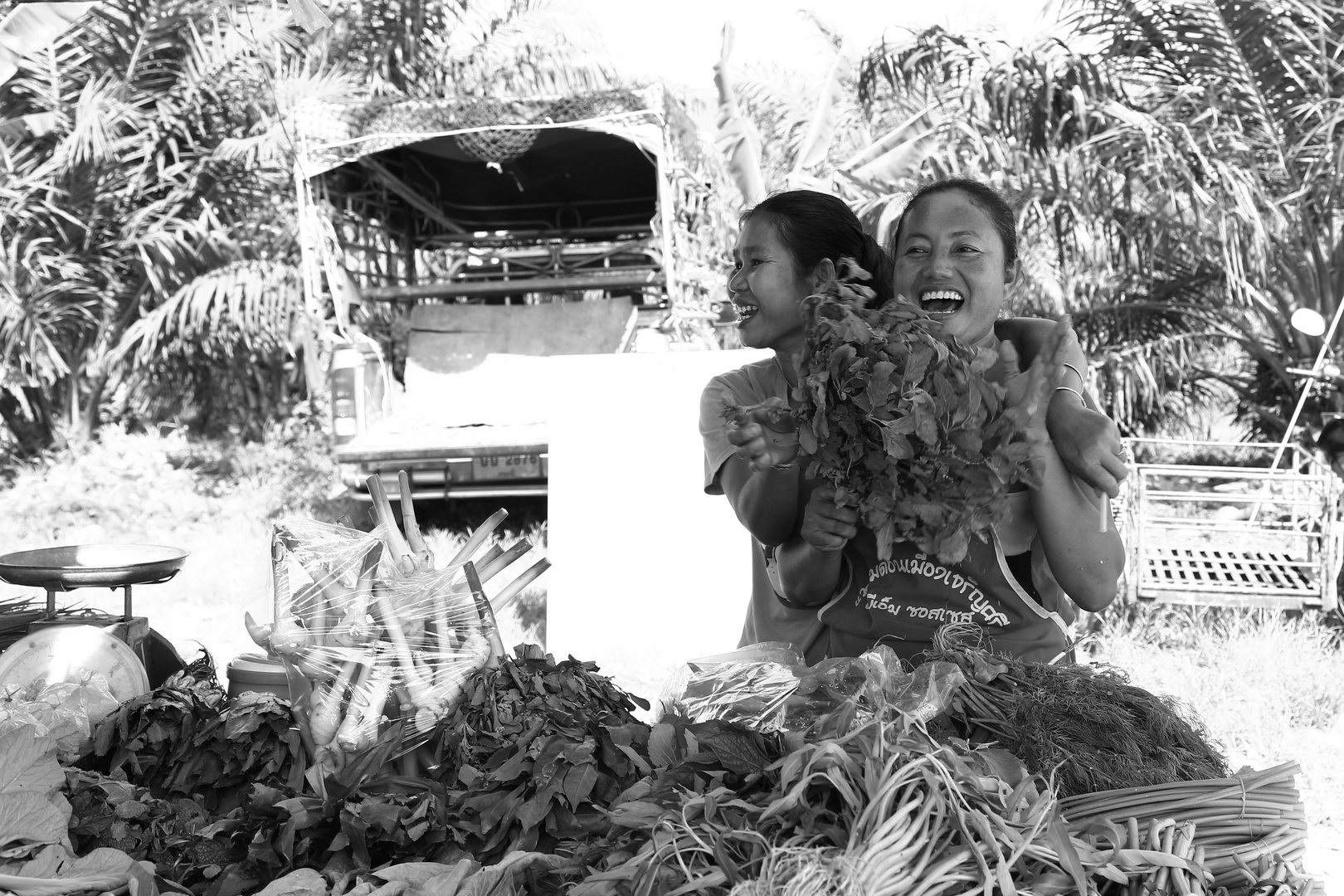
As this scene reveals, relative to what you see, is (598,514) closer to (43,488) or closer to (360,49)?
(43,488)

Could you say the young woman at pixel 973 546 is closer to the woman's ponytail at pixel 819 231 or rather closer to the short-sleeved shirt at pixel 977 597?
the short-sleeved shirt at pixel 977 597

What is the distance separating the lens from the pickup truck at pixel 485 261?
23.2 ft

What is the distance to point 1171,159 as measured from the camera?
19.7ft

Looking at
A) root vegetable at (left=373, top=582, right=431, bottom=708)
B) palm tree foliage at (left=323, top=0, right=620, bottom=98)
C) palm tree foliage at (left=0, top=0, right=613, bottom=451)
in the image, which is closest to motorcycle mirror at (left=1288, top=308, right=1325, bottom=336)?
root vegetable at (left=373, top=582, right=431, bottom=708)

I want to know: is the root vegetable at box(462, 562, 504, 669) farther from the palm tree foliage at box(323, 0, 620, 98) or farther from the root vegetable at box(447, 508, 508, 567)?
the palm tree foliage at box(323, 0, 620, 98)

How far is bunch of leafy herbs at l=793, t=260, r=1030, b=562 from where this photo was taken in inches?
58.0

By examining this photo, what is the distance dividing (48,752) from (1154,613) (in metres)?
5.07

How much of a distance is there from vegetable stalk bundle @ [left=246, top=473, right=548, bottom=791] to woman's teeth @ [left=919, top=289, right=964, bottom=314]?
2.88ft

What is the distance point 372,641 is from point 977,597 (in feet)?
3.35

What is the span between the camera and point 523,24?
10531 millimetres

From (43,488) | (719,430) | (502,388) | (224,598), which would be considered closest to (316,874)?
(719,430)

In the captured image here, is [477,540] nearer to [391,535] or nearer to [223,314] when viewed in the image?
[391,535]

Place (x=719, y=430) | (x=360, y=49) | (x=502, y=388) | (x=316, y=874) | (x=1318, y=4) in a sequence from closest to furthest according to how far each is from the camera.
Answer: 1. (x=316, y=874)
2. (x=719, y=430)
3. (x=1318, y=4)
4. (x=502, y=388)
5. (x=360, y=49)

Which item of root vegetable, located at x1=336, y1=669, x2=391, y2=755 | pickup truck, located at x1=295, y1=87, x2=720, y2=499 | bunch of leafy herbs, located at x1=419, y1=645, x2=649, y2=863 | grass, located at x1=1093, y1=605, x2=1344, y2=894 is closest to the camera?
bunch of leafy herbs, located at x1=419, y1=645, x2=649, y2=863
